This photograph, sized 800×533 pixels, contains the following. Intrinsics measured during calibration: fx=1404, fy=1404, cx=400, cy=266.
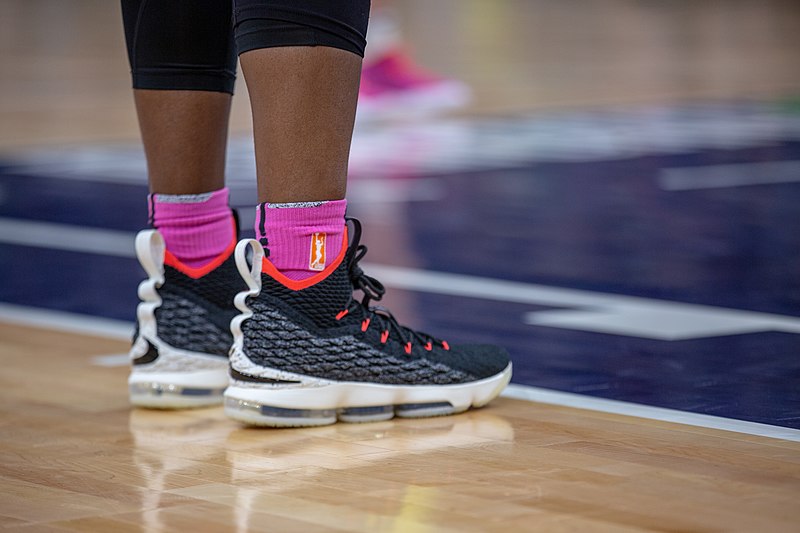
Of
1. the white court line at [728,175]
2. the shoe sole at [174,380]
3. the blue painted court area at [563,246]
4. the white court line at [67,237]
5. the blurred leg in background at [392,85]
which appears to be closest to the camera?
the shoe sole at [174,380]

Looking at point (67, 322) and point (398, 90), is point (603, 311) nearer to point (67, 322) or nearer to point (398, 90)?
point (67, 322)

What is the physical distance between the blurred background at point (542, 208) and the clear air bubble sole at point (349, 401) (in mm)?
168

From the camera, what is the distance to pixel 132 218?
3543 mm

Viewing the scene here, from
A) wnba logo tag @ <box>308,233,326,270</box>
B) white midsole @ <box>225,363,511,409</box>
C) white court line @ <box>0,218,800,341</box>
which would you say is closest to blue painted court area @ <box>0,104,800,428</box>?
white court line @ <box>0,218,800,341</box>

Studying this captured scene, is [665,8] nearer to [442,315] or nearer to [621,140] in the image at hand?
Answer: [621,140]

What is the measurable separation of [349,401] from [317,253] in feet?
0.56

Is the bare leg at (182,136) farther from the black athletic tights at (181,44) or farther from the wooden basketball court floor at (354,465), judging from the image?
the wooden basketball court floor at (354,465)

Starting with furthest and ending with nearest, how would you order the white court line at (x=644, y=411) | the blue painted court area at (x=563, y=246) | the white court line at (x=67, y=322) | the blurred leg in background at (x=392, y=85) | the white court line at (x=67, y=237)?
the blurred leg in background at (x=392, y=85)
the white court line at (x=67, y=237)
the white court line at (x=67, y=322)
the blue painted court area at (x=563, y=246)
the white court line at (x=644, y=411)

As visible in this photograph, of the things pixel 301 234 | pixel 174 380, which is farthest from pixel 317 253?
pixel 174 380

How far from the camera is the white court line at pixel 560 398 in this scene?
1.50m

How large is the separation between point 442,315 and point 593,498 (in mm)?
1039

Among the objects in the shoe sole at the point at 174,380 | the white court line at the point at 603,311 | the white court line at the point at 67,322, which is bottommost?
the white court line at the point at 67,322

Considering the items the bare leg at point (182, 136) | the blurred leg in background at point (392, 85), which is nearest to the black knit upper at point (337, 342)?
the bare leg at point (182, 136)

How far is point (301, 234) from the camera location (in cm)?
154
